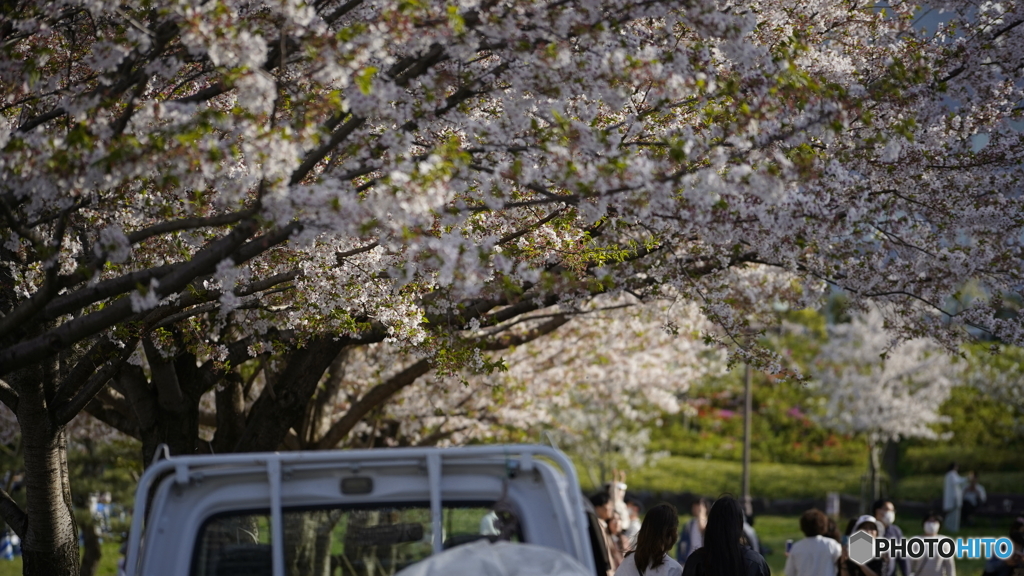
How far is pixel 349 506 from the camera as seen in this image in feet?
13.7

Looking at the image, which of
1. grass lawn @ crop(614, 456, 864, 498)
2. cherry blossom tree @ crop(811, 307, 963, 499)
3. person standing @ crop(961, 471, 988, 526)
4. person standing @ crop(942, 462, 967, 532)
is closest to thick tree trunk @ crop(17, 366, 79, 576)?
person standing @ crop(942, 462, 967, 532)

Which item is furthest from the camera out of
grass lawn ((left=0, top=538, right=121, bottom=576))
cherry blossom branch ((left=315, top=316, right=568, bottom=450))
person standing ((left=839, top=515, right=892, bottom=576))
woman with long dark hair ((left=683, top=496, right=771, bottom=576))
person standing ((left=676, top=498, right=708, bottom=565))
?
grass lawn ((left=0, top=538, right=121, bottom=576))

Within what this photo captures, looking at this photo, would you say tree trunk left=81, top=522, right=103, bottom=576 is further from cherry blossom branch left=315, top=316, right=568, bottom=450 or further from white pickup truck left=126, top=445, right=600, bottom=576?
white pickup truck left=126, top=445, right=600, bottom=576

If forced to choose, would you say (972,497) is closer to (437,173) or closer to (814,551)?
(814,551)

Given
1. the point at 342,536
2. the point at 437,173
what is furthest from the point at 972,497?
the point at 342,536

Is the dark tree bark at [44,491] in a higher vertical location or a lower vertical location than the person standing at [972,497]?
lower

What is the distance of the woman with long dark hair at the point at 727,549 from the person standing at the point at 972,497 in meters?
21.4

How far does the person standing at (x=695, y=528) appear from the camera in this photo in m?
11.4

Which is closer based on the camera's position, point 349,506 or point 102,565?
point 349,506

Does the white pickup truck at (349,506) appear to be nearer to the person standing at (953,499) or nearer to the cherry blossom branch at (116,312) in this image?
the cherry blossom branch at (116,312)

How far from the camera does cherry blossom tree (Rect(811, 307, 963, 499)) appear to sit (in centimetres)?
2991

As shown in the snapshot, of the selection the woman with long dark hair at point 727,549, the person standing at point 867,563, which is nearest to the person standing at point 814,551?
the person standing at point 867,563

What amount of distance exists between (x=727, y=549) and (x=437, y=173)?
2.78m

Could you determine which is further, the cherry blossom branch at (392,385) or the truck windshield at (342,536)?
the cherry blossom branch at (392,385)
